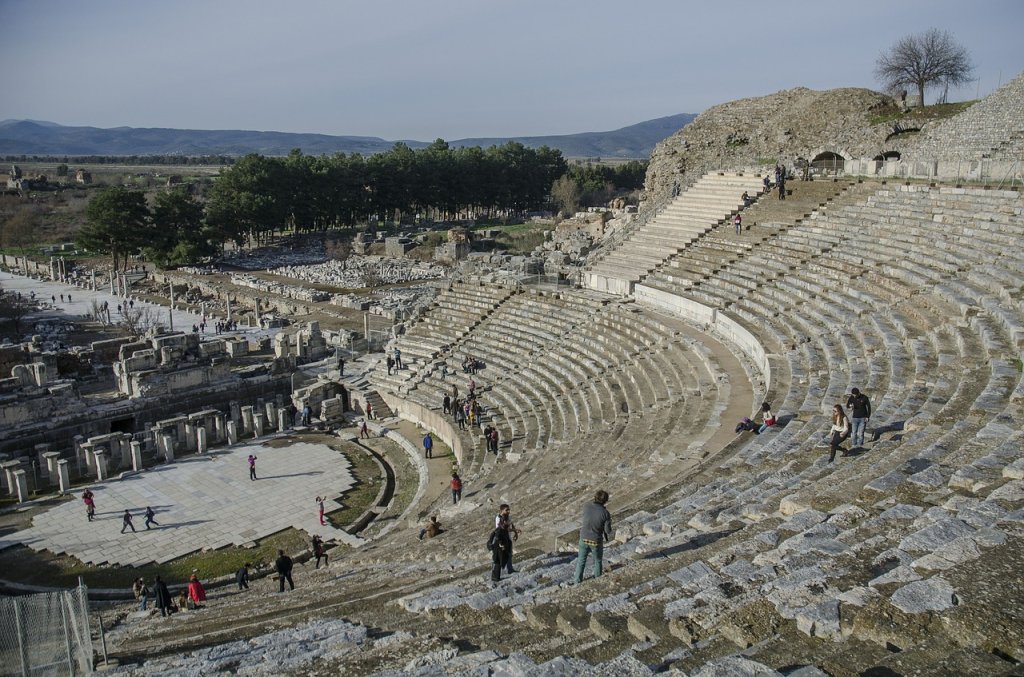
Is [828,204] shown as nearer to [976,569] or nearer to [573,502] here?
[573,502]

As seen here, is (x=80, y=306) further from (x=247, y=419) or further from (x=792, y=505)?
(x=792, y=505)

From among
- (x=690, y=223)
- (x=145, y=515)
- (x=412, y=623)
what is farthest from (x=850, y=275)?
(x=145, y=515)

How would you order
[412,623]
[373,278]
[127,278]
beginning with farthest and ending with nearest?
1. [127,278]
2. [373,278]
3. [412,623]

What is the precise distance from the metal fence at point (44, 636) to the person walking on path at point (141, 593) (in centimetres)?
568

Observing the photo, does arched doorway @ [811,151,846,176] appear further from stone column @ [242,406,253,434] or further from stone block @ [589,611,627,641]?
stone block @ [589,611,627,641]

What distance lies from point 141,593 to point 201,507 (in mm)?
5280

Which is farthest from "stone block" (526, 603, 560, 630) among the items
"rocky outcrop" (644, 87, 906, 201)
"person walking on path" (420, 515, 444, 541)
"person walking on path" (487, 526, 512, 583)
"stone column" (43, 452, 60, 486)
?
"rocky outcrop" (644, 87, 906, 201)

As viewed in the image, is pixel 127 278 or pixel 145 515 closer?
pixel 145 515

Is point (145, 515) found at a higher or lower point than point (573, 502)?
lower

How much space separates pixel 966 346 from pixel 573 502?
277 inches

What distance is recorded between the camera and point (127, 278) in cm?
5506

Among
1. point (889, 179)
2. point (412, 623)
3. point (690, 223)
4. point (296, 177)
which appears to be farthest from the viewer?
point (296, 177)

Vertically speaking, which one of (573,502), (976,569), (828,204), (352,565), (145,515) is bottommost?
(145,515)

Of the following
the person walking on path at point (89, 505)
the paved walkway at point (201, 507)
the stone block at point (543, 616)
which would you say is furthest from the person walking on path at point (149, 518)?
the stone block at point (543, 616)
